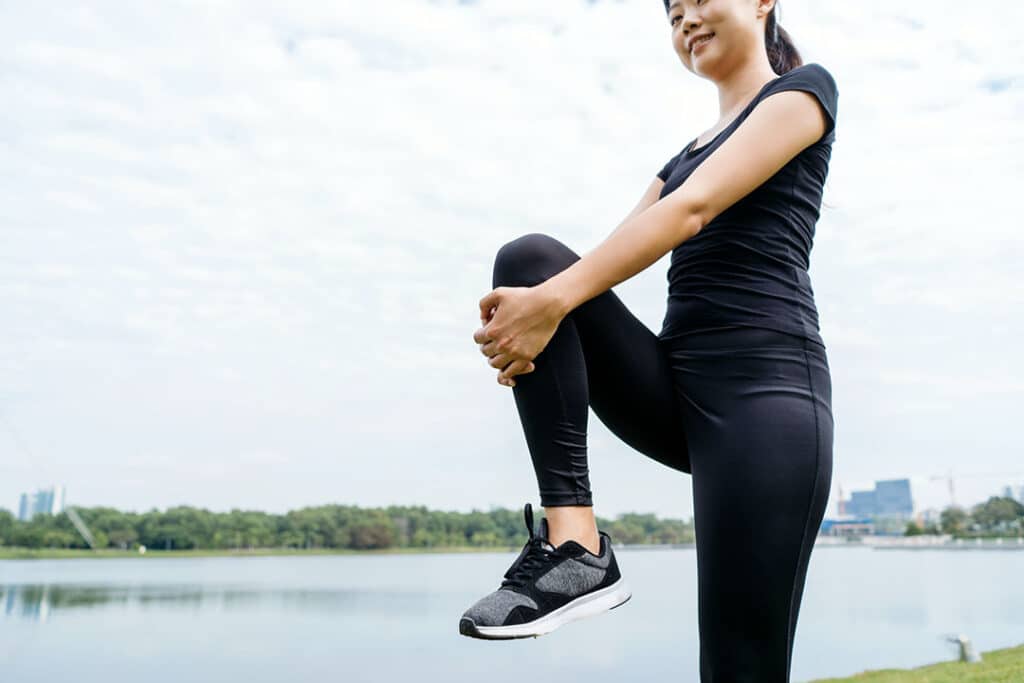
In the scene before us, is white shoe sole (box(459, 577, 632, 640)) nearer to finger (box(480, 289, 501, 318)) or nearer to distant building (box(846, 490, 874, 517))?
finger (box(480, 289, 501, 318))

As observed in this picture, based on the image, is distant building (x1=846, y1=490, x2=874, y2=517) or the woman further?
distant building (x1=846, y1=490, x2=874, y2=517)

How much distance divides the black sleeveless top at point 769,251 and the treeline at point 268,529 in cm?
7293

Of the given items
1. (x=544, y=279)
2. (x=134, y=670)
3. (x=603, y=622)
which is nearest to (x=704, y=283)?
(x=544, y=279)

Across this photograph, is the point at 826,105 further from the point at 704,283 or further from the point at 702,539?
the point at 702,539

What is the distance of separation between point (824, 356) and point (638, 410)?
37cm

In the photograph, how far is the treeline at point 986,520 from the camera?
65.0 m

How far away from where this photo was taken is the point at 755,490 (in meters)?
1.40

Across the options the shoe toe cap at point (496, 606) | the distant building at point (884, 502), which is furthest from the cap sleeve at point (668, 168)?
the distant building at point (884, 502)

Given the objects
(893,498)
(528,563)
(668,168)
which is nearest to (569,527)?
(528,563)

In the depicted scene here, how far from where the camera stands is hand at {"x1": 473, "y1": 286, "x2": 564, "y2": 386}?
1.29m

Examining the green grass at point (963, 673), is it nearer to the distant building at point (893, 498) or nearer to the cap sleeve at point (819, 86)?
the cap sleeve at point (819, 86)

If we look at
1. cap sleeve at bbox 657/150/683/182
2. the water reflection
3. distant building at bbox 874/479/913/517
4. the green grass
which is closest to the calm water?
the water reflection

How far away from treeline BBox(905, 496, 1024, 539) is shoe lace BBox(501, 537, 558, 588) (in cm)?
7146

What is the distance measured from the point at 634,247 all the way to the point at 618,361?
22 centimetres
